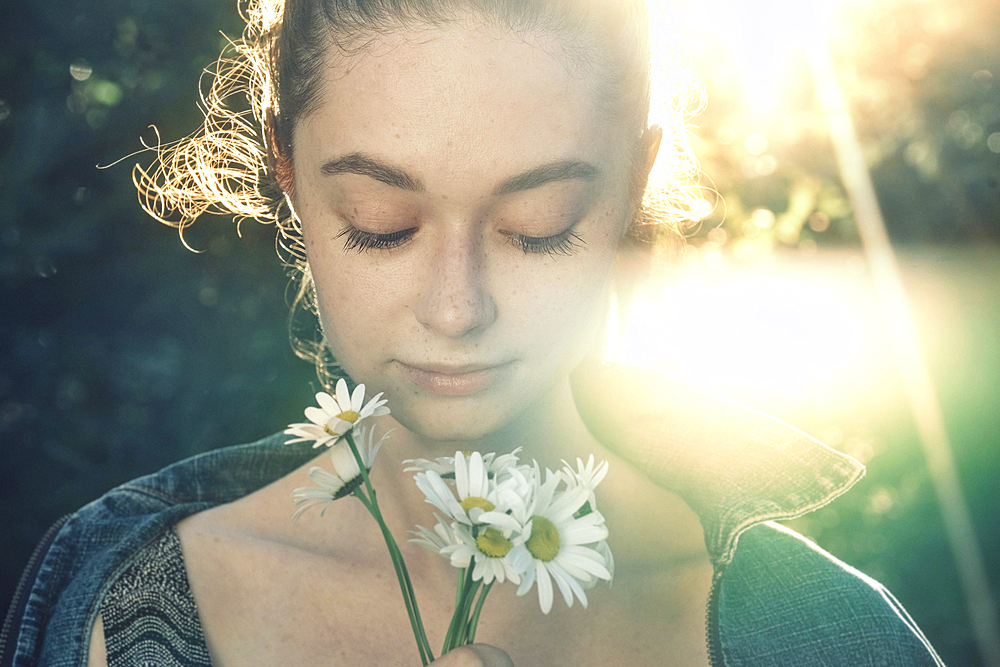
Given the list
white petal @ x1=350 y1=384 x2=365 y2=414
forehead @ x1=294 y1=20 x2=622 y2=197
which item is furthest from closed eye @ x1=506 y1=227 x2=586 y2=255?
white petal @ x1=350 y1=384 x2=365 y2=414

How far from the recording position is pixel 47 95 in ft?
6.84

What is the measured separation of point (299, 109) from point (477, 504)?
0.76 meters

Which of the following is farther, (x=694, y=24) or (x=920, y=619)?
(x=920, y=619)

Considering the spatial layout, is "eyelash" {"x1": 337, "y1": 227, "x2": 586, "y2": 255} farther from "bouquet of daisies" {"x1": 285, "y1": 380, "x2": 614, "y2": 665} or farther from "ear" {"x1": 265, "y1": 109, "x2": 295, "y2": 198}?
"bouquet of daisies" {"x1": 285, "y1": 380, "x2": 614, "y2": 665}

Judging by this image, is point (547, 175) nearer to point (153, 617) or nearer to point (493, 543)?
point (493, 543)

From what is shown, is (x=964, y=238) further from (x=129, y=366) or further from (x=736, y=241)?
(x=129, y=366)

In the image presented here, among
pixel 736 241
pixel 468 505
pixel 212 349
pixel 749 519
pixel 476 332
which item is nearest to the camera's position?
pixel 468 505

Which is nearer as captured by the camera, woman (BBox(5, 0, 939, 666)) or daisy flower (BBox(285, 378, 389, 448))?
daisy flower (BBox(285, 378, 389, 448))

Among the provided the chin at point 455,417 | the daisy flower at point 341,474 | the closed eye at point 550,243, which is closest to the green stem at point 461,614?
the daisy flower at point 341,474

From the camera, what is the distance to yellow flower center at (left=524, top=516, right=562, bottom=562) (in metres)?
0.87

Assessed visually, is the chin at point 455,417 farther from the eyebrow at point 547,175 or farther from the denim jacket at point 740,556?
the denim jacket at point 740,556

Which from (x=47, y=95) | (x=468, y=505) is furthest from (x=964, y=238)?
(x=47, y=95)

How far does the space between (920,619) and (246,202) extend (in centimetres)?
265

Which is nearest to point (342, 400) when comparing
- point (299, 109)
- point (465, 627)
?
point (465, 627)
